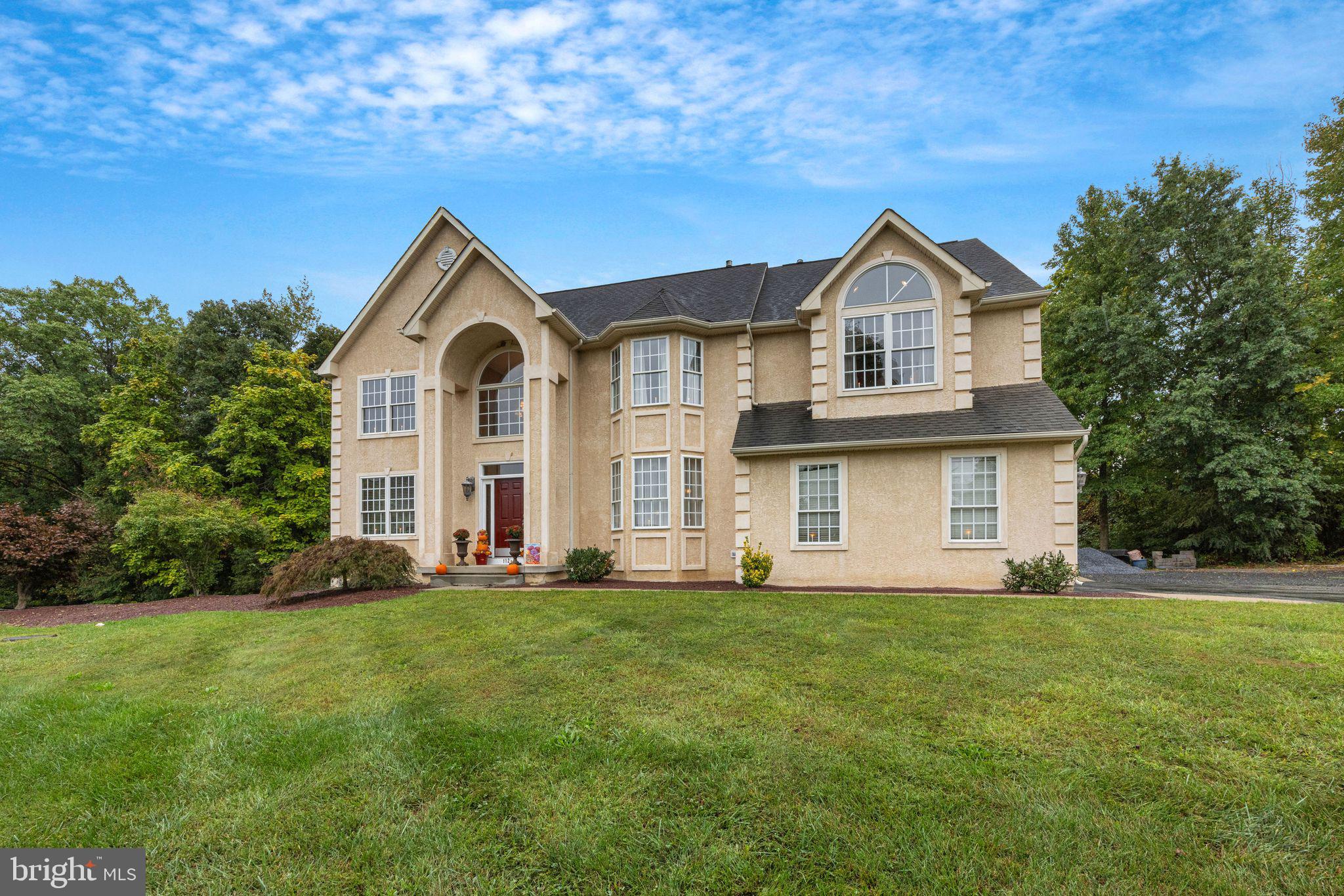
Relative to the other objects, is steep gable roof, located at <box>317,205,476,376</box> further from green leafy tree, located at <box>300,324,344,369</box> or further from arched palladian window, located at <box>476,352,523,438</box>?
green leafy tree, located at <box>300,324,344,369</box>

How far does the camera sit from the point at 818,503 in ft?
44.3

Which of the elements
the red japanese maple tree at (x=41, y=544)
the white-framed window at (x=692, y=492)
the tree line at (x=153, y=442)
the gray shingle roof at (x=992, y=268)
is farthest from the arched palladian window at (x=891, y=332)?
the red japanese maple tree at (x=41, y=544)

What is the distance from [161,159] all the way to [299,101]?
26.4 feet

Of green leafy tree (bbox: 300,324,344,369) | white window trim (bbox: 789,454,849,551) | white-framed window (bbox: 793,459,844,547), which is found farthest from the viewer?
green leafy tree (bbox: 300,324,344,369)

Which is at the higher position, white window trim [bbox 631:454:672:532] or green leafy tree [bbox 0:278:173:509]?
green leafy tree [bbox 0:278:173:509]

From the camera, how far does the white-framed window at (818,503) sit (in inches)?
527

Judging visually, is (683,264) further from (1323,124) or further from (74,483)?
(74,483)

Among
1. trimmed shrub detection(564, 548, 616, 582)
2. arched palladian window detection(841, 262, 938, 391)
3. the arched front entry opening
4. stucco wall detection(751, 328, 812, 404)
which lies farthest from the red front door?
arched palladian window detection(841, 262, 938, 391)

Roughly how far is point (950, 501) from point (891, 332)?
4045 millimetres

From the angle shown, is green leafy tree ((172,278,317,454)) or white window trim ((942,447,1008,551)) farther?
green leafy tree ((172,278,317,454))

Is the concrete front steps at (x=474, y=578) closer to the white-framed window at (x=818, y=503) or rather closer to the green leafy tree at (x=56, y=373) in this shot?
the white-framed window at (x=818, y=503)

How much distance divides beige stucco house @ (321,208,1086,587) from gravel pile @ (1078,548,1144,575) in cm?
931

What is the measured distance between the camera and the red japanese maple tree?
679 inches

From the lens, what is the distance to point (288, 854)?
10.9 feet
